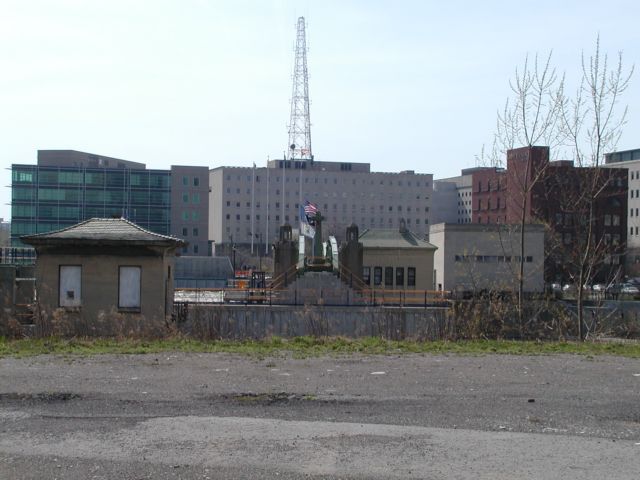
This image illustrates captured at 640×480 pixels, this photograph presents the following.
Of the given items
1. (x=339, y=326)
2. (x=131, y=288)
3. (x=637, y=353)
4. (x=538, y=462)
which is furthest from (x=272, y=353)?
(x=339, y=326)

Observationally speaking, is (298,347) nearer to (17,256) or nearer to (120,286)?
(120,286)

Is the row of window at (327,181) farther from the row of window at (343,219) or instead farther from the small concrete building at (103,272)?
the small concrete building at (103,272)

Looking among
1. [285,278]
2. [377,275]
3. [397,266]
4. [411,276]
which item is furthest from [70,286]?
[411,276]

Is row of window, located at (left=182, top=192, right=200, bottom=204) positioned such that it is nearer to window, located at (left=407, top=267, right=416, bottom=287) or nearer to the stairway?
window, located at (left=407, top=267, right=416, bottom=287)

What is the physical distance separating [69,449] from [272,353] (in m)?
7.46

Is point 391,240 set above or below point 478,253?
above

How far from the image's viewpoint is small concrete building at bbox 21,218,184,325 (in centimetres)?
2416

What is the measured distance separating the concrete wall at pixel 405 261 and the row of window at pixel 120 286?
30.6 meters

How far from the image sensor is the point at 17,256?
179 ft

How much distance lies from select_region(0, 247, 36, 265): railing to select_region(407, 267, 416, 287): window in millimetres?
23981

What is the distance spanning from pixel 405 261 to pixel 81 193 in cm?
6709

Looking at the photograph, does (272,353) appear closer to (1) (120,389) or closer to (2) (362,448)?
(1) (120,389)

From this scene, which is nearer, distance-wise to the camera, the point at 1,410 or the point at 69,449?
the point at 69,449

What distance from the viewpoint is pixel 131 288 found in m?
24.4
